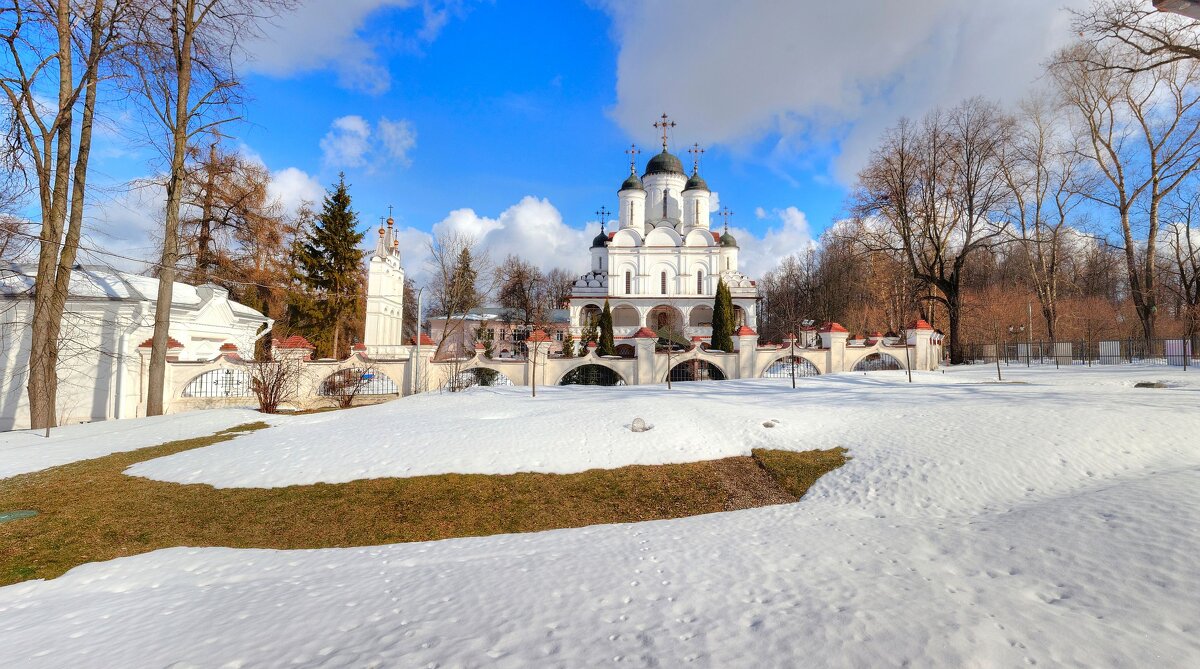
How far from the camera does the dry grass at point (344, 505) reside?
579cm

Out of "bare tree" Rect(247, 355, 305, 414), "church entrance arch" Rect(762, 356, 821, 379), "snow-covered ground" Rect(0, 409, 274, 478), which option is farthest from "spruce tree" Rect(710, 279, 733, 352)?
"snow-covered ground" Rect(0, 409, 274, 478)

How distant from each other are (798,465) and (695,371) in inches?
511

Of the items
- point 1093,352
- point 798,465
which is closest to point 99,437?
point 798,465

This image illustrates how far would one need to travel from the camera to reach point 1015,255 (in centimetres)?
3741

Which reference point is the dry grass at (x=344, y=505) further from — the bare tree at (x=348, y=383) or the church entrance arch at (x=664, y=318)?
the church entrance arch at (x=664, y=318)

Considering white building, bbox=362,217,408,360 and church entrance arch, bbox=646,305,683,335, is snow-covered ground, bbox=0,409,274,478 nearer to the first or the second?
white building, bbox=362,217,408,360

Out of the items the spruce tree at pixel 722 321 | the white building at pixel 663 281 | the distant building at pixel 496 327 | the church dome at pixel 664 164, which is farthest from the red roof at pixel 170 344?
the church dome at pixel 664 164

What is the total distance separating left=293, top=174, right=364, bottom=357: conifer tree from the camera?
Result: 28734 mm

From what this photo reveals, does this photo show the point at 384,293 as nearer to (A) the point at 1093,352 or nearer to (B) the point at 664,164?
(B) the point at 664,164

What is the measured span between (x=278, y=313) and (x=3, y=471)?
72.5ft

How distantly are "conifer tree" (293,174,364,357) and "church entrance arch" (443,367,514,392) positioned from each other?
13.0 meters

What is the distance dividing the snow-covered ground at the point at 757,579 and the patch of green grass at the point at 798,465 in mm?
319

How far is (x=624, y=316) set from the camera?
154 ft

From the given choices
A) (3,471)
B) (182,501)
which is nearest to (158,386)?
(3,471)
